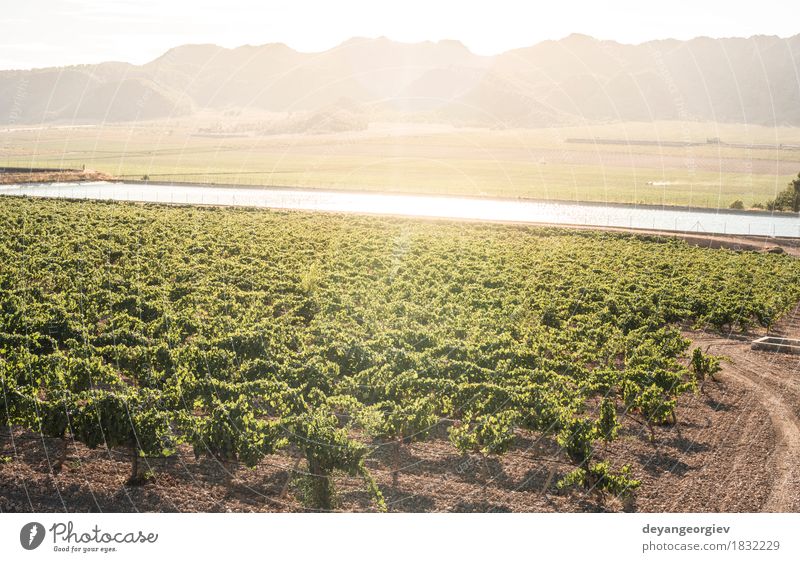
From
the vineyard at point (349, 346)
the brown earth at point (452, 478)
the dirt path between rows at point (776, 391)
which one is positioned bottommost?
the brown earth at point (452, 478)

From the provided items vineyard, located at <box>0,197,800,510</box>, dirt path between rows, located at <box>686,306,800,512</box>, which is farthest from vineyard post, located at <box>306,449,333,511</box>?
dirt path between rows, located at <box>686,306,800,512</box>

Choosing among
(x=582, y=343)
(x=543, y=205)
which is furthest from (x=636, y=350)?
(x=543, y=205)

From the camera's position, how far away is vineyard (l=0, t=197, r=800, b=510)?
29.3m

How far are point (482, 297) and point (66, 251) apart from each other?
38971mm

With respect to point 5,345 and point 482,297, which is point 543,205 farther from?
point 5,345

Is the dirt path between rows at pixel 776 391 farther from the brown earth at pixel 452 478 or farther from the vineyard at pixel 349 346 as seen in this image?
the vineyard at pixel 349 346
